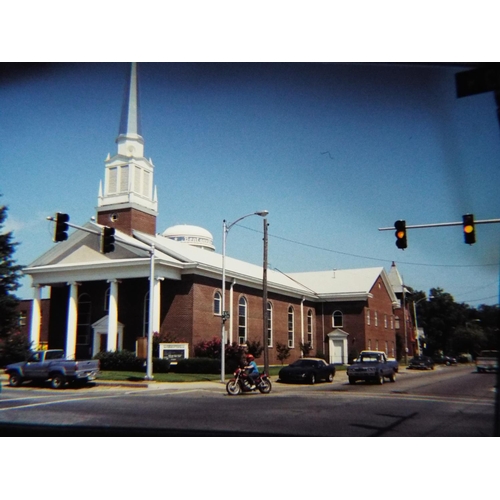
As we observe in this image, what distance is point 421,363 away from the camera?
101 feet

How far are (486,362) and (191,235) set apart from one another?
3279 centimetres

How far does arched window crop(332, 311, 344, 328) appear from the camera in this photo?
29602 millimetres

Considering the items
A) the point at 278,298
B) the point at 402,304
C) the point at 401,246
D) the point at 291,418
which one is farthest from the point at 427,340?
the point at 291,418

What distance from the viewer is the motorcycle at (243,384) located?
19.7 metres

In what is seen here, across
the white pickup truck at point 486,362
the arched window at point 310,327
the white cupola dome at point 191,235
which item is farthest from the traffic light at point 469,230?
the white cupola dome at point 191,235

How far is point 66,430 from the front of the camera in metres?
12.0

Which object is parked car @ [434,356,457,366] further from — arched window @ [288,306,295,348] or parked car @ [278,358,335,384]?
arched window @ [288,306,295,348]

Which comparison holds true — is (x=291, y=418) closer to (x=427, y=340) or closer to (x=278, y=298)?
(x=427, y=340)

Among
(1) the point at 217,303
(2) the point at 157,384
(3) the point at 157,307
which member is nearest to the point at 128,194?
(3) the point at 157,307

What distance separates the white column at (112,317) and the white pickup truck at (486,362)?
19.0 m

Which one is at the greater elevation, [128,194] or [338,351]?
[128,194]

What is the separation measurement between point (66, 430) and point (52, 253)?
17.8m

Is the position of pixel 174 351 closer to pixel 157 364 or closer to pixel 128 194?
pixel 157 364

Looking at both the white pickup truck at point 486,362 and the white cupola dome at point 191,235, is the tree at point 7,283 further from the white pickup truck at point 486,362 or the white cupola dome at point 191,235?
the white cupola dome at point 191,235
